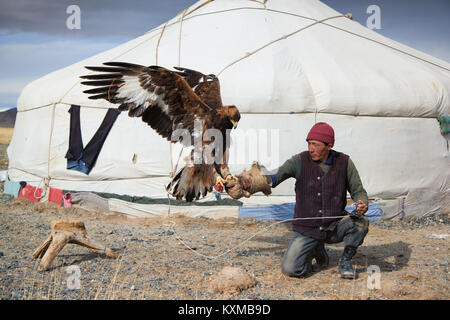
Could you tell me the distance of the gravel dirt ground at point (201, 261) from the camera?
8.39 ft

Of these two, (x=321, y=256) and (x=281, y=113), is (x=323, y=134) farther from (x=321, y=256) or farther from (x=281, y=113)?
(x=281, y=113)

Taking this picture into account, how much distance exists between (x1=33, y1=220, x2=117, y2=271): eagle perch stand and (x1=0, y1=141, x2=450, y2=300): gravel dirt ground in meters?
0.08

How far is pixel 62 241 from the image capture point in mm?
3008

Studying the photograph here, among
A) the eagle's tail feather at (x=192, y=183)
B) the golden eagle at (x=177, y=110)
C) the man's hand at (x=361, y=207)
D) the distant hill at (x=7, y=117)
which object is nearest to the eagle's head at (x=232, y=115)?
the golden eagle at (x=177, y=110)

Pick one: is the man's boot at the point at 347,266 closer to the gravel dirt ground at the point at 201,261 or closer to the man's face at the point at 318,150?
the gravel dirt ground at the point at 201,261

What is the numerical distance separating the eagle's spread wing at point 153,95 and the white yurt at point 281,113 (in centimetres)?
149

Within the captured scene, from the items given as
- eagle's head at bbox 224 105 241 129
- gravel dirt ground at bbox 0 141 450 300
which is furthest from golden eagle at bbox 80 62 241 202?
gravel dirt ground at bbox 0 141 450 300

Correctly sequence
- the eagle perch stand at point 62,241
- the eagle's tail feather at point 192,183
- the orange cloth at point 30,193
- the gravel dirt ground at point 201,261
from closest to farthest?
1. the gravel dirt ground at point 201,261
2. the eagle perch stand at point 62,241
3. the eagle's tail feather at point 192,183
4. the orange cloth at point 30,193

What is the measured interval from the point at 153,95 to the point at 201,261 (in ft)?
4.38

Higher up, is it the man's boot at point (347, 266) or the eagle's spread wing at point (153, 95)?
the eagle's spread wing at point (153, 95)

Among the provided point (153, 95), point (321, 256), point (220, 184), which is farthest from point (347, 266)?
point (153, 95)

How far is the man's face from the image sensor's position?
273cm

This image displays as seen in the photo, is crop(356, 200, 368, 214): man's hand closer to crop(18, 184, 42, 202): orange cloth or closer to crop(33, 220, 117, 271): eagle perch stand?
crop(33, 220, 117, 271): eagle perch stand

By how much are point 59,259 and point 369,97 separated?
3833 mm
